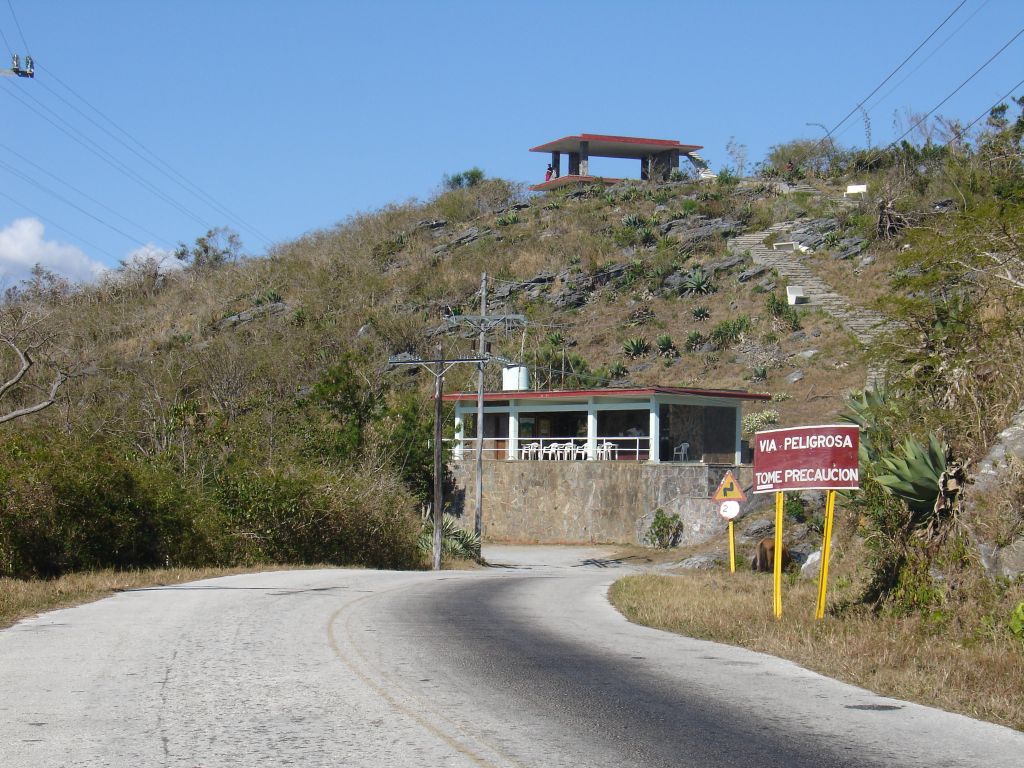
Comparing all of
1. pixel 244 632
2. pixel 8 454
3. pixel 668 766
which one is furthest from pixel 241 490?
pixel 668 766

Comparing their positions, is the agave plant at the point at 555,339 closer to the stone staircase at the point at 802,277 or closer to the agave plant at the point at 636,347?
the agave plant at the point at 636,347

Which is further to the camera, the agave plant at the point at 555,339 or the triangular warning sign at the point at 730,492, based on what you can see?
the agave plant at the point at 555,339

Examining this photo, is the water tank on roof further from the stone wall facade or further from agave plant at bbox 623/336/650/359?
agave plant at bbox 623/336/650/359

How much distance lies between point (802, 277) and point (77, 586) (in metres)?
57.7

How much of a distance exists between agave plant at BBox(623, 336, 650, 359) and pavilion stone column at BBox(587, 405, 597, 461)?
18.4 meters

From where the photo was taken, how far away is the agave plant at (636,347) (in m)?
64.4

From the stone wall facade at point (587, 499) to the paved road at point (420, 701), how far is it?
28858mm

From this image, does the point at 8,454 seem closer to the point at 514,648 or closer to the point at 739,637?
the point at 514,648

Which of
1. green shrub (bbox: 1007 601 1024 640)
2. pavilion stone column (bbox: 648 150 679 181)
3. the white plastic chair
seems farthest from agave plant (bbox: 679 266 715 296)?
green shrub (bbox: 1007 601 1024 640)

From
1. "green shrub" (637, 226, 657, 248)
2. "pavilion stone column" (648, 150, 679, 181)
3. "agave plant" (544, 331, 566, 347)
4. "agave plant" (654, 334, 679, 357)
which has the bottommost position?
"agave plant" (654, 334, 679, 357)

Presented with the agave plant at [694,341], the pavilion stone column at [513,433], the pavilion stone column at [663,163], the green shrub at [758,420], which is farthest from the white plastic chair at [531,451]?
the pavilion stone column at [663,163]

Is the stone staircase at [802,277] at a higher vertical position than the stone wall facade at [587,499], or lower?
higher

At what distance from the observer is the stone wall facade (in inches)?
1702

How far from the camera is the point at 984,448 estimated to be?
1376 centimetres
